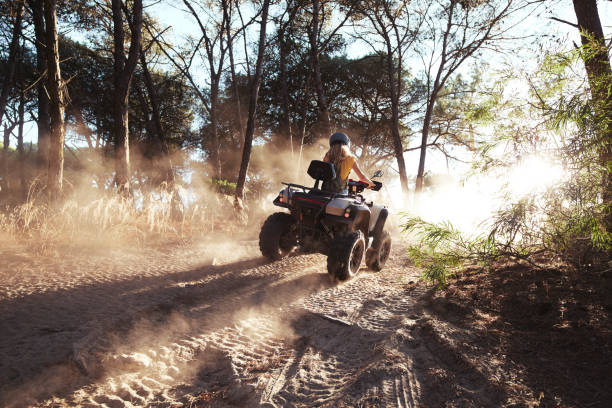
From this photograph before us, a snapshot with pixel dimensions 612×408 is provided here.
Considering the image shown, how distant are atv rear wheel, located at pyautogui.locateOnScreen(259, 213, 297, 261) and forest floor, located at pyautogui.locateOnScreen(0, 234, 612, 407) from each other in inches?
39.2

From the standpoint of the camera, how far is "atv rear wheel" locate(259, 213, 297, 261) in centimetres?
523

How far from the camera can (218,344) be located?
2670 millimetres

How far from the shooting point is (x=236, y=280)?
176 inches

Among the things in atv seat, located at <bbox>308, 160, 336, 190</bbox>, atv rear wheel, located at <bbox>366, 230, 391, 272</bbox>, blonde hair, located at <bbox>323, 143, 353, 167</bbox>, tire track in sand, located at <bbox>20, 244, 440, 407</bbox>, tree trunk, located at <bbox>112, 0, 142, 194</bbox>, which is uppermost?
tree trunk, located at <bbox>112, 0, 142, 194</bbox>

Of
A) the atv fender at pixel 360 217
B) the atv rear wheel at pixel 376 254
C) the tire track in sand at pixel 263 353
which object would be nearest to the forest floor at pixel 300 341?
the tire track in sand at pixel 263 353

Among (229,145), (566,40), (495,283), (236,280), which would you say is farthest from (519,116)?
(229,145)

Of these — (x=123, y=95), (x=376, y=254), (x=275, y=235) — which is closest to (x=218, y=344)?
A: (x=275, y=235)

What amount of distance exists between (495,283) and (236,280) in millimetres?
3057

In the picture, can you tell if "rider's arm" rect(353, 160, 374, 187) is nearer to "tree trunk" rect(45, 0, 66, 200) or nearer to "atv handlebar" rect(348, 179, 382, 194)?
"atv handlebar" rect(348, 179, 382, 194)

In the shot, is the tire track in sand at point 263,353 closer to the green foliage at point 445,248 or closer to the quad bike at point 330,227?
the green foliage at point 445,248

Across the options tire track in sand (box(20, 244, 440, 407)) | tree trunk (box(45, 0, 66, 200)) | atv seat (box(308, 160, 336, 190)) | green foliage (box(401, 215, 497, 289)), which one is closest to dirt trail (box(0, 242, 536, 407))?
tire track in sand (box(20, 244, 440, 407))

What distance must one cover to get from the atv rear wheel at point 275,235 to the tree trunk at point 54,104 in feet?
13.3

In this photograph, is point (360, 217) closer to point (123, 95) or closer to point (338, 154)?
point (338, 154)

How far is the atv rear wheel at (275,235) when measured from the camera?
5.23 metres
